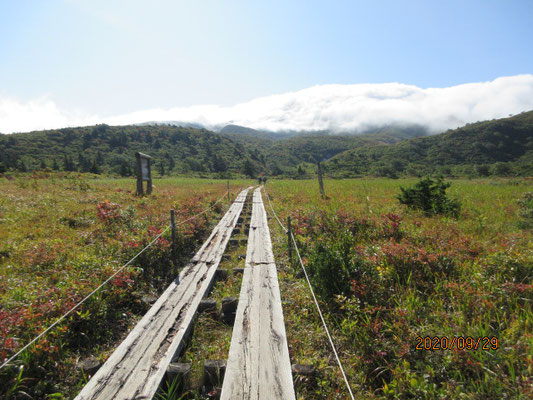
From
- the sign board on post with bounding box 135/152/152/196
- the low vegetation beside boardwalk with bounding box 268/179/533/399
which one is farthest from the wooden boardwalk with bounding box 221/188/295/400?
the sign board on post with bounding box 135/152/152/196

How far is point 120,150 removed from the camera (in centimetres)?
10394

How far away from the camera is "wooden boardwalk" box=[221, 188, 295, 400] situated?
2.31m

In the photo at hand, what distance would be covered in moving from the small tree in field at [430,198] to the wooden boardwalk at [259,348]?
8284 mm

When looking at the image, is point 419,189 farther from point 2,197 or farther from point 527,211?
point 2,197

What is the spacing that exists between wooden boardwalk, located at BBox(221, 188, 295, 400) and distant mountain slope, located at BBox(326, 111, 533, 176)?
93.7 m

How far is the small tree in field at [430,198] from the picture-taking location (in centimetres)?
947

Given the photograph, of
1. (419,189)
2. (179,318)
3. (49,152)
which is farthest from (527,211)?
(49,152)

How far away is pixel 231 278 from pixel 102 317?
2.23 metres

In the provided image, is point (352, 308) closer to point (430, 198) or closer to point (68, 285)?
point (68, 285)

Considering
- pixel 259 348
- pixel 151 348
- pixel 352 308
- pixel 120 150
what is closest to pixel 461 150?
pixel 352 308

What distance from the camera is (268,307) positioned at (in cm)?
374

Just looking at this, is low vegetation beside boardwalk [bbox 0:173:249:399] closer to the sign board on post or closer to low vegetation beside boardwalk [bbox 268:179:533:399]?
A: low vegetation beside boardwalk [bbox 268:179:533:399]

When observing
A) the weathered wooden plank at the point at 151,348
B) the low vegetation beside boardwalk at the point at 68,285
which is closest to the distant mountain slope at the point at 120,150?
the low vegetation beside boardwalk at the point at 68,285

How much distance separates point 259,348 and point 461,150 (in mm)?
138093
